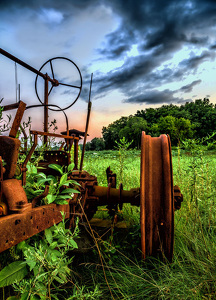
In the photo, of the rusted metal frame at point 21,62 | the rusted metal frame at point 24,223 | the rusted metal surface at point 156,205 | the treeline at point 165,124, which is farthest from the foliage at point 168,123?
the rusted metal frame at point 24,223

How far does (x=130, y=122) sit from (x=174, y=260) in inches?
2754

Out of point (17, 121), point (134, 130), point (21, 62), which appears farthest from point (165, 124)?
point (17, 121)

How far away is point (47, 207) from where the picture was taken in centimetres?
166

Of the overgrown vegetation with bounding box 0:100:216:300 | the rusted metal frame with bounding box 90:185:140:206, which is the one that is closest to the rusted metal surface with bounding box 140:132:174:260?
the overgrown vegetation with bounding box 0:100:216:300

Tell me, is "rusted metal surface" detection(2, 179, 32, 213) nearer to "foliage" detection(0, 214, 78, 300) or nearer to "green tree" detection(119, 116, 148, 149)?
"foliage" detection(0, 214, 78, 300)

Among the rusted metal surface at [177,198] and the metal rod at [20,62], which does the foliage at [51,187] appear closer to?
the rusted metal surface at [177,198]

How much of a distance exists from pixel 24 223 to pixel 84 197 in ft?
3.80

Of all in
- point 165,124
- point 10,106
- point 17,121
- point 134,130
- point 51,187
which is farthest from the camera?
point 134,130

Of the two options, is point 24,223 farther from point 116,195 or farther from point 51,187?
point 116,195

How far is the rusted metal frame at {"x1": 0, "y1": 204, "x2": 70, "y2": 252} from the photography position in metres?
1.24

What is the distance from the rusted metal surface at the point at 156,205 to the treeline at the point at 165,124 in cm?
5475

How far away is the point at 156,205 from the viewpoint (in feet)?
6.89

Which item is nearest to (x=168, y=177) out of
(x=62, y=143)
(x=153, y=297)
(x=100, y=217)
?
(x=153, y=297)

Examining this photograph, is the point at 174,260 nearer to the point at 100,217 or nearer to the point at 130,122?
the point at 100,217
